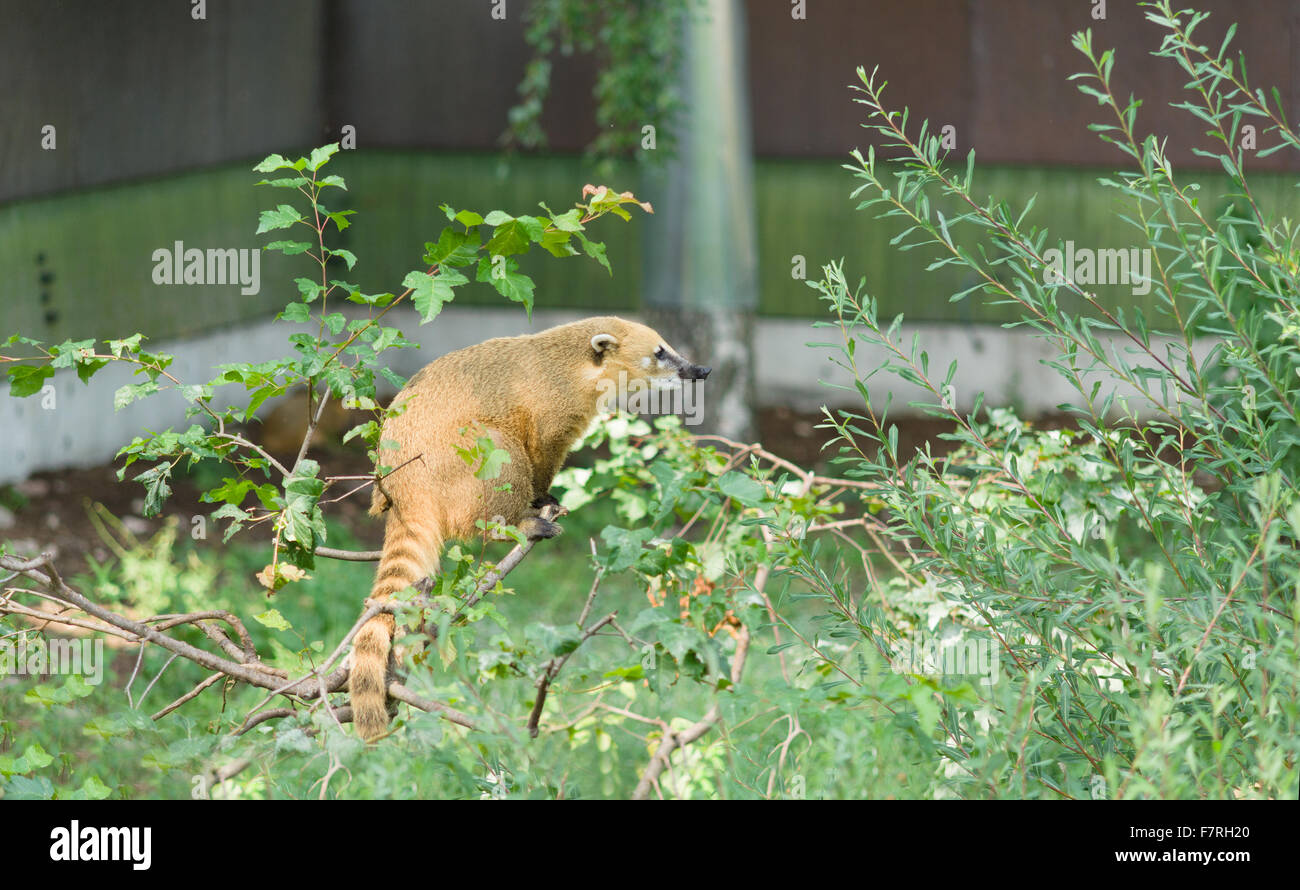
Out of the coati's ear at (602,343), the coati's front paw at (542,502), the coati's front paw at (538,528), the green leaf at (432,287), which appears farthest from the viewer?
the coati's front paw at (542,502)

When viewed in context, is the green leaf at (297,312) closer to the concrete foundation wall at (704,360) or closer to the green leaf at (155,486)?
the green leaf at (155,486)

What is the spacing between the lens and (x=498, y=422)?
2463 millimetres

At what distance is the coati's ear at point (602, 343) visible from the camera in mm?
2561

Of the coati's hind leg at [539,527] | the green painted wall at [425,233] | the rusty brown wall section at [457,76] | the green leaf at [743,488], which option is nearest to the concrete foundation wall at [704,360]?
the green painted wall at [425,233]

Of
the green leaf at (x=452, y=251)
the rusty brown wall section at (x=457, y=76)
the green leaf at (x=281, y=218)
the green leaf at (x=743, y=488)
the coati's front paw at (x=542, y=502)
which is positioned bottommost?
the coati's front paw at (x=542, y=502)

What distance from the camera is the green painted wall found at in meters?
6.38

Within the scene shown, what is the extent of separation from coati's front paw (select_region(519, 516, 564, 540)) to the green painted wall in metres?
4.52

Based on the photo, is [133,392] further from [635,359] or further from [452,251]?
[635,359]

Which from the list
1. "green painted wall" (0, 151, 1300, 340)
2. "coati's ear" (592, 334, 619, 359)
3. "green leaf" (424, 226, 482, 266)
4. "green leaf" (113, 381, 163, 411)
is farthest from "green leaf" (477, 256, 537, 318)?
"green painted wall" (0, 151, 1300, 340)

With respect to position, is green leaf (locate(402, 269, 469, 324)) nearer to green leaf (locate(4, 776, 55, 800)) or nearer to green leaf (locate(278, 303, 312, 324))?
green leaf (locate(278, 303, 312, 324))

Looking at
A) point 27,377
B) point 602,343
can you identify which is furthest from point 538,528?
point 27,377

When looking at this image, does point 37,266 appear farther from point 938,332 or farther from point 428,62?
point 938,332

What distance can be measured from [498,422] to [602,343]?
11.1 inches

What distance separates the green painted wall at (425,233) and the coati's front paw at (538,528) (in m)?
4.52
